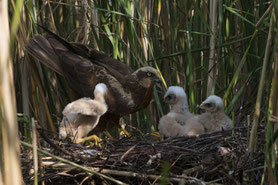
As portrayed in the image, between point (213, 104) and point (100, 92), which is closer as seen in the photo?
point (213, 104)

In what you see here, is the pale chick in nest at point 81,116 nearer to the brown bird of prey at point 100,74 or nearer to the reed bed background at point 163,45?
the reed bed background at point 163,45

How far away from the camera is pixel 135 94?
3.36 metres

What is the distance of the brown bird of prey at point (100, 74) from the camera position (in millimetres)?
3268

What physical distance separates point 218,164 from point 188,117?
3.14 ft

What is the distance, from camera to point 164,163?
7.16ft

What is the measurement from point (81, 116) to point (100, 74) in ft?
1.93

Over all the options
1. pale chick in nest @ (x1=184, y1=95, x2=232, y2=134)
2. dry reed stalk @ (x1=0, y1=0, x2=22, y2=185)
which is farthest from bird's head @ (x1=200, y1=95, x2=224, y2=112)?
dry reed stalk @ (x1=0, y1=0, x2=22, y2=185)

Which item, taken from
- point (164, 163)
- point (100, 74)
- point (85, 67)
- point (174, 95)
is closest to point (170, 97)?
point (174, 95)

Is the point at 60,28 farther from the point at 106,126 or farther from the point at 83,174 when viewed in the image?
the point at 83,174

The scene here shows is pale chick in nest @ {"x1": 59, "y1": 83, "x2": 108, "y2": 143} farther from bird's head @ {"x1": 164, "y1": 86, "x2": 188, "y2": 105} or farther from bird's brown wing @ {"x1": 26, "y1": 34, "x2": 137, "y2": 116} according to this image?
bird's head @ {"x1": 164, "y1": 86, "x2": 188, "y2": 105}

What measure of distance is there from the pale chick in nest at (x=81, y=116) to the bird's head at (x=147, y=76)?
0.39 metres

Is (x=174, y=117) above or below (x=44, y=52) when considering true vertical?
below

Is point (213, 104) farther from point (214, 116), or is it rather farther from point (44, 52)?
point (44, 52)

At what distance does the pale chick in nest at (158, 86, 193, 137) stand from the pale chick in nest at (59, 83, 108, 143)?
43 centimetres
